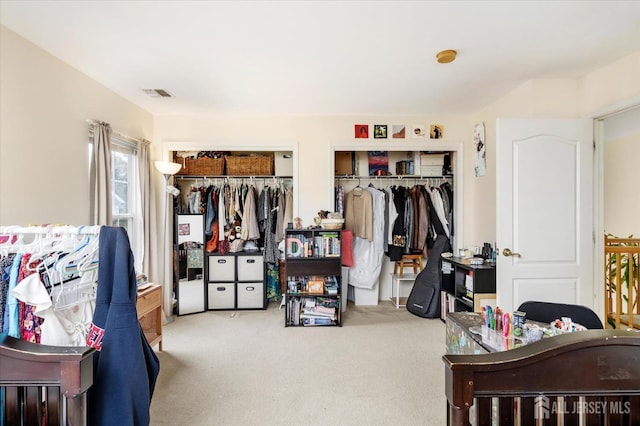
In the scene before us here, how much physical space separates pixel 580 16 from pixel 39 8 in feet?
10.6

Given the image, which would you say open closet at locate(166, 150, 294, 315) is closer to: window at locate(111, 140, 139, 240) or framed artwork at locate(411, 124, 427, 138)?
window at locate(111, 140, 139, 240)

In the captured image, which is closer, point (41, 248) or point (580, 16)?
point (41, 248)

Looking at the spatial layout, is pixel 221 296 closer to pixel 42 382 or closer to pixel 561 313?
pixel 42 382

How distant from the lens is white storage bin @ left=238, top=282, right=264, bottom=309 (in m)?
3.64

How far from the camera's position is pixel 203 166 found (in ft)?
12.2

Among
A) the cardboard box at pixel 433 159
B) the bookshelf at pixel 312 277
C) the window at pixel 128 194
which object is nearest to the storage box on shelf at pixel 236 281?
the bookshelf at pixel 312 277

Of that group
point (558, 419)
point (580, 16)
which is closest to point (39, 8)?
point (558, 419)

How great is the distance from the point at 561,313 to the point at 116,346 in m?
2.13

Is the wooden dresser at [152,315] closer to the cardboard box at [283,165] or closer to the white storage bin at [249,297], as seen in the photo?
the white storage bin at [249,297]

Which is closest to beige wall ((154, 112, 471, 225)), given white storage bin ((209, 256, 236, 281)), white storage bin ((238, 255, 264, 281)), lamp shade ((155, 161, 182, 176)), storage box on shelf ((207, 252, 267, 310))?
lamp shade ((155, 161, 182, 176))

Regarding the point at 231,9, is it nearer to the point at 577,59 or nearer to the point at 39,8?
the point at 39,8

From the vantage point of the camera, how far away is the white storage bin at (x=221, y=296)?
11.9 feet

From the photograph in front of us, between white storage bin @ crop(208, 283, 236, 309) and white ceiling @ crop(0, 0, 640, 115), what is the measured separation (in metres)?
2.24

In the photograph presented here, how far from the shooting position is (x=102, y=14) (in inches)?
67.1
